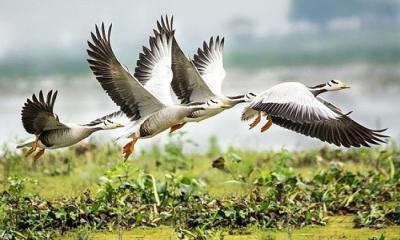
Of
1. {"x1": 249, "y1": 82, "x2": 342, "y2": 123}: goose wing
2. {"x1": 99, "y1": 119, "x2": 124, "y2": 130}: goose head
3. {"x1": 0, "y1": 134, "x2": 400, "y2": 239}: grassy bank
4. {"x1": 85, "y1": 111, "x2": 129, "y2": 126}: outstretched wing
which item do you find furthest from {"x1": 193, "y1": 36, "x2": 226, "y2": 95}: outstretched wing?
{"x1": 249, "y1": 82, "x2": 342, "y2": 123}: goose wing

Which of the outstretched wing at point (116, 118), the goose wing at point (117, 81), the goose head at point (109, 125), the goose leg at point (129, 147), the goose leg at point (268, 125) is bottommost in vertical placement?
the goose leg at point (129, 147)

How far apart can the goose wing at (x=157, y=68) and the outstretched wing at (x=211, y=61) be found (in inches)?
30.2

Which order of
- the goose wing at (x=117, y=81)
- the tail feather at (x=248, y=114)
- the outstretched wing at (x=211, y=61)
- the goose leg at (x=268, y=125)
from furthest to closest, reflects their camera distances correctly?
the outstretched wing at (x=211, y=61) < the tail feather at (x=248, y=114) < the goose leg at (x=268, y=125) < the goose wing at (x=117, y=81)

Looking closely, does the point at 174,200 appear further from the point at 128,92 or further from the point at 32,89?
the point at 32,89

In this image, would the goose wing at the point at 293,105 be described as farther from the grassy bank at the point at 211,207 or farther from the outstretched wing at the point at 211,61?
the outstretched wing at the point at 211,61

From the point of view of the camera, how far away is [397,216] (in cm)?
912

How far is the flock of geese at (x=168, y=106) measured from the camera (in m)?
8.30

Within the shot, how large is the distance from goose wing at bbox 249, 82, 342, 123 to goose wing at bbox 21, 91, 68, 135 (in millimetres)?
1687

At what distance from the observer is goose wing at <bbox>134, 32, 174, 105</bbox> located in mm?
9617

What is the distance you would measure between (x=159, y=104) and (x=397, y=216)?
2.34 metres

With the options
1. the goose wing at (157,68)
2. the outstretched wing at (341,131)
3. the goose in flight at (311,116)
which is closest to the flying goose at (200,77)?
the goose wing at (157,68)

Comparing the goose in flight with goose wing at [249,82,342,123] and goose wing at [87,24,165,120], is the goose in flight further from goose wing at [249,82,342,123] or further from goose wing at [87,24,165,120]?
goose wing at [87,24,165,120]

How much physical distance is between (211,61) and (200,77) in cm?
150

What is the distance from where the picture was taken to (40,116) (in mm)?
8734
